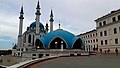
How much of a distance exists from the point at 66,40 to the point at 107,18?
13.9m

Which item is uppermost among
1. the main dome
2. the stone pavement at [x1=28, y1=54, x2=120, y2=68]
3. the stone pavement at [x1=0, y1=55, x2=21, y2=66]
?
the main dome

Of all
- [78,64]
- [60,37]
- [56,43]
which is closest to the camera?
[78,64]

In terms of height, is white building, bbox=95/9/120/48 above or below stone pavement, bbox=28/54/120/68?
above

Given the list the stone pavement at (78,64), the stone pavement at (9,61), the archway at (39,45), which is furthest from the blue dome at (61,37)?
the stone pavement at (78,64)

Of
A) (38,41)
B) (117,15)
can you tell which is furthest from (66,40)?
(117,15)

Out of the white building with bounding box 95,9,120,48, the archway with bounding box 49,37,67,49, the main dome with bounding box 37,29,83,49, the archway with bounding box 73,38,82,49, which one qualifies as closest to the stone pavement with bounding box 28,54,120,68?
the white building with bounding box 95,9,120,48

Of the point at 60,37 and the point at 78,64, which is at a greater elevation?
the point at 60,37

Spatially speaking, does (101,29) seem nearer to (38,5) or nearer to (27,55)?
(27,55)

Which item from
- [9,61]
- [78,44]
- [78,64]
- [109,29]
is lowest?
[9,61]

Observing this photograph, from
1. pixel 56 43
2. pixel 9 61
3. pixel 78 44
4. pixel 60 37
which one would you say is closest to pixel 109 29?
pixel 78 44

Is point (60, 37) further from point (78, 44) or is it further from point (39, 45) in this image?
point (39, 45)

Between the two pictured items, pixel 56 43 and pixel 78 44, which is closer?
pixel 56 43

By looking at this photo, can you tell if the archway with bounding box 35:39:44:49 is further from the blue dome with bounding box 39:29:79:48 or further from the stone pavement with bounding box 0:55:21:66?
the stone pavement with bounding box 0:55:21:66

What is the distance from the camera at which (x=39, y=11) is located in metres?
58.2
